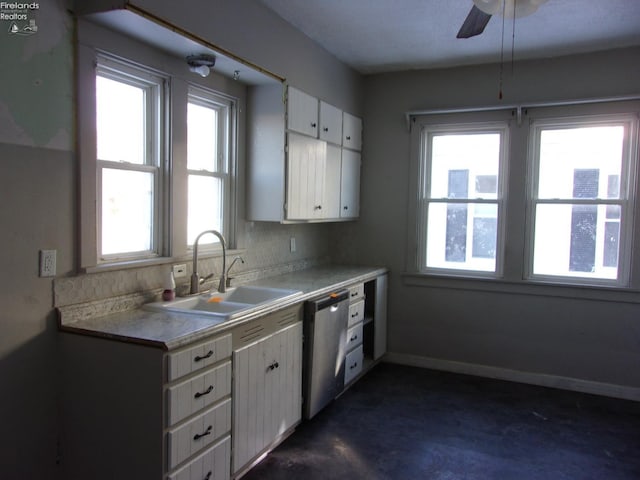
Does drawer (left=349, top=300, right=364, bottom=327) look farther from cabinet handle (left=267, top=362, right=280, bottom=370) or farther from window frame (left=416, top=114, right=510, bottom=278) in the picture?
cabinet handle (left=267, top=362, right=280, bottom=370)

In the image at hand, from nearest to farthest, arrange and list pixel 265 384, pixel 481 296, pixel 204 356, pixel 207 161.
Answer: pixel 204 356 → pixel 265 384 → pixel 207 161 → pixel 481 296

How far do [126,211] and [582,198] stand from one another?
3.48 metres

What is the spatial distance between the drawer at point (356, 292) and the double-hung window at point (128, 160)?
5.21 feet

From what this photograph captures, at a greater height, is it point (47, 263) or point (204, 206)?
point (204, 206)

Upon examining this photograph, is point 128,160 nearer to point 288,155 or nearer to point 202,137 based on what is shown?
point 202,137

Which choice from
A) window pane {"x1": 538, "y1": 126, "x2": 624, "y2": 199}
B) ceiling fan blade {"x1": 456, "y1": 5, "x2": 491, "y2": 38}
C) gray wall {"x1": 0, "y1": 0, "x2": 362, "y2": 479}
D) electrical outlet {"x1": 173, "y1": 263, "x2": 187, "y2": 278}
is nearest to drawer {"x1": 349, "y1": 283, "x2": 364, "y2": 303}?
electrical outlet {"x1": 173, "y1": 263, "x2": 187, "y2": 278}

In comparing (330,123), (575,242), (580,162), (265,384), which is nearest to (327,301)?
(265,384)

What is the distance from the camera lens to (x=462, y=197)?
14.6 feet

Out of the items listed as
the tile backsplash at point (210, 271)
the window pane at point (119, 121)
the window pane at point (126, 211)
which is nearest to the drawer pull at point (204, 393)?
the tile backsplash at point (210, 271)

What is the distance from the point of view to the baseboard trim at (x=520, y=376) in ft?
13.0

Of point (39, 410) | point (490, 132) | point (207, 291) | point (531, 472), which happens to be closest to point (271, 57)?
point (207, 291)

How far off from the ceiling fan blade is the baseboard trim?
2917 millimetres

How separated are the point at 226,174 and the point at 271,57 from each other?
83cm

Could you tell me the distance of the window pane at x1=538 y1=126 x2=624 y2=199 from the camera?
13.1 feet
